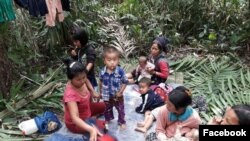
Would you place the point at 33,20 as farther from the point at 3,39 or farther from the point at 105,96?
the point at 105,96

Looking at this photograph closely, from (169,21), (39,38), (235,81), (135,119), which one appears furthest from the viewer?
(169,21)

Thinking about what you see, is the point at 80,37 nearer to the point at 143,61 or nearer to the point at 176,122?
the point at 143,61

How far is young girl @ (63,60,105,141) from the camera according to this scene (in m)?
2.93

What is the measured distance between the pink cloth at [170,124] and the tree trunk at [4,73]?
189cm

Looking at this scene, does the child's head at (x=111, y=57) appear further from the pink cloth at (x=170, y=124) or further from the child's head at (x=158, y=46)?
the child's head at (x=158, y=46)

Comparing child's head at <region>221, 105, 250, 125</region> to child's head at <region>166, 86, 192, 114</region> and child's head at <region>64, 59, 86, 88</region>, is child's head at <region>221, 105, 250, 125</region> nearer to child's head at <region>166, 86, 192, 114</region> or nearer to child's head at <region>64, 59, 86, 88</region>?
child's head at <region>166, 86, 192, 114</region>

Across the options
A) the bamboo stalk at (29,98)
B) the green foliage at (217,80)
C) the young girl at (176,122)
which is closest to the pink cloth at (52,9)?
the bamboo stalk at (29,98)

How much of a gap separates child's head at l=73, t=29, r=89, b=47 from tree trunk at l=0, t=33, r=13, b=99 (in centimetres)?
87

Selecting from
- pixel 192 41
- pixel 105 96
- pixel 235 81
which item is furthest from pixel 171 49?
pixel 105 96

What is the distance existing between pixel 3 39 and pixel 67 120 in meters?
1.37

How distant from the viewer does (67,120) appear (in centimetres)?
322

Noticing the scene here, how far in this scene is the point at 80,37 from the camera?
3637 millimetres

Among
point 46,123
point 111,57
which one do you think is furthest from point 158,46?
point 46,123

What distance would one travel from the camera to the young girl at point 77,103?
2930 mm
